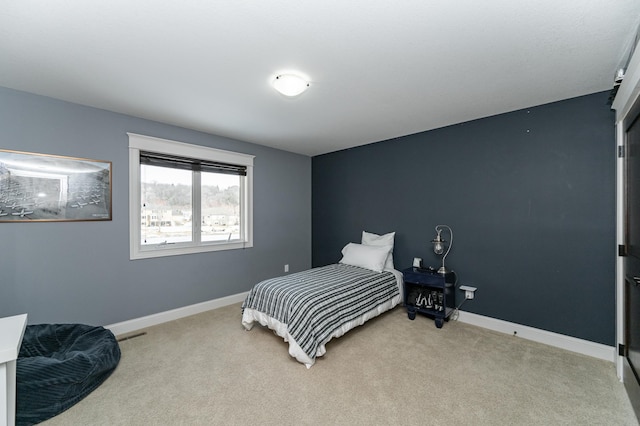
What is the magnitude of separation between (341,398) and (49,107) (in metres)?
3.65

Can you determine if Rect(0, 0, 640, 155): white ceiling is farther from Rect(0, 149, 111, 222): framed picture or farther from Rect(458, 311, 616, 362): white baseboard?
Rect(458, 311, 616, 362): white baseboard

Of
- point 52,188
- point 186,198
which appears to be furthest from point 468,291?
point 52,188

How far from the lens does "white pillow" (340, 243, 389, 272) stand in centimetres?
362

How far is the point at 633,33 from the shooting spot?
1.65m

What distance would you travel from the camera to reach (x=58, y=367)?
6.10 ft

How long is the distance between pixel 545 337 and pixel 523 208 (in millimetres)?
1315

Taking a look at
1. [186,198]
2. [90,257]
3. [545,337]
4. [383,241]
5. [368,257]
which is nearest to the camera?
[545,337]

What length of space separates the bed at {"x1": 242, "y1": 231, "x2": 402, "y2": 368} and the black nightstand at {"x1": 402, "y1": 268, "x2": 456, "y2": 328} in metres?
0.21

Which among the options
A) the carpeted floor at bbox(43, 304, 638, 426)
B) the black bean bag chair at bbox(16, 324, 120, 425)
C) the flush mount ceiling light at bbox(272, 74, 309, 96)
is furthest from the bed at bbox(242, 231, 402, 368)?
the flush mount ceiling light at bbox(272, 74, 309, 96)

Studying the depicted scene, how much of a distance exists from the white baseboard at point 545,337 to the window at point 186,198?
3191mm

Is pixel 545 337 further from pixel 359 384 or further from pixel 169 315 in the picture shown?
pixel 169 315

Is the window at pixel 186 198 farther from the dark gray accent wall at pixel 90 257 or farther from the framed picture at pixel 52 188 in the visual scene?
the framed picture at pixel 52 188

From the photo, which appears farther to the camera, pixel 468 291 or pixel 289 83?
pixel 468 291

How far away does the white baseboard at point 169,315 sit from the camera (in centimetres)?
295
